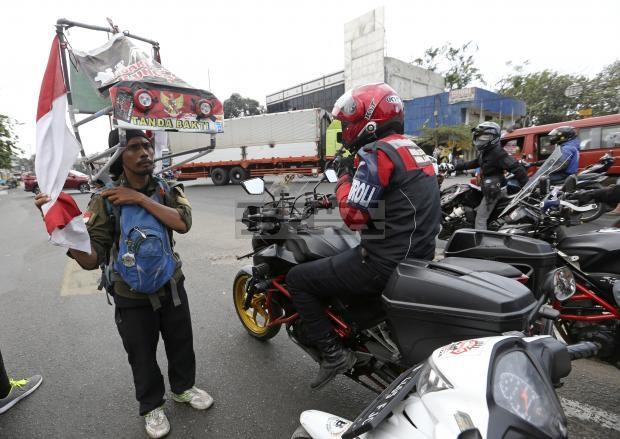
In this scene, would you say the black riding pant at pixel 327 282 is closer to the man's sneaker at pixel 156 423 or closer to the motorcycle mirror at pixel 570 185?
the man's sneaker at pixel 156 423

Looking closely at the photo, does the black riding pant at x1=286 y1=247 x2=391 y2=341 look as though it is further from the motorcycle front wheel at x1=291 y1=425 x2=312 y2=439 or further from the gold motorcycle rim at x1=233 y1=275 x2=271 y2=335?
the gold motorcycle rim at x1=233 y1=275 x2=271 y2=335

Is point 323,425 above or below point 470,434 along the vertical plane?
below

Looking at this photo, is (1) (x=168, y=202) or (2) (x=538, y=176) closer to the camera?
(1) (x=168, y=202)

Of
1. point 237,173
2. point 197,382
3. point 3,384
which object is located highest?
point 237,173

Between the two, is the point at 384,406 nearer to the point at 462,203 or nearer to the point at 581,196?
the point at 581,196

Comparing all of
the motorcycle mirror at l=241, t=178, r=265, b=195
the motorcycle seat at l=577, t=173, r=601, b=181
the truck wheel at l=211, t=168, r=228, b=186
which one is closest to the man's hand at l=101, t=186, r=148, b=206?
the motorcycle mirror at l=241, t=178, r=265, b=195

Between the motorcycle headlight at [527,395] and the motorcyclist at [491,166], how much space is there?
4800mm

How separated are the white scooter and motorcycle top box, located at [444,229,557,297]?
109 centimetres

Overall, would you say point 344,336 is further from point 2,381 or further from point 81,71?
point 2,381

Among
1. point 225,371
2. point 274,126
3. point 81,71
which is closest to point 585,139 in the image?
point 225,371

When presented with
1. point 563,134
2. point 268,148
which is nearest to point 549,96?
point 268,148

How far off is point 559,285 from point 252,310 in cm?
259

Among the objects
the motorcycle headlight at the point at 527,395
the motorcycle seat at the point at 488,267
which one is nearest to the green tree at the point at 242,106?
the motorcycle seat at the point at 488,267

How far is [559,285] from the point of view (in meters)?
1.50
